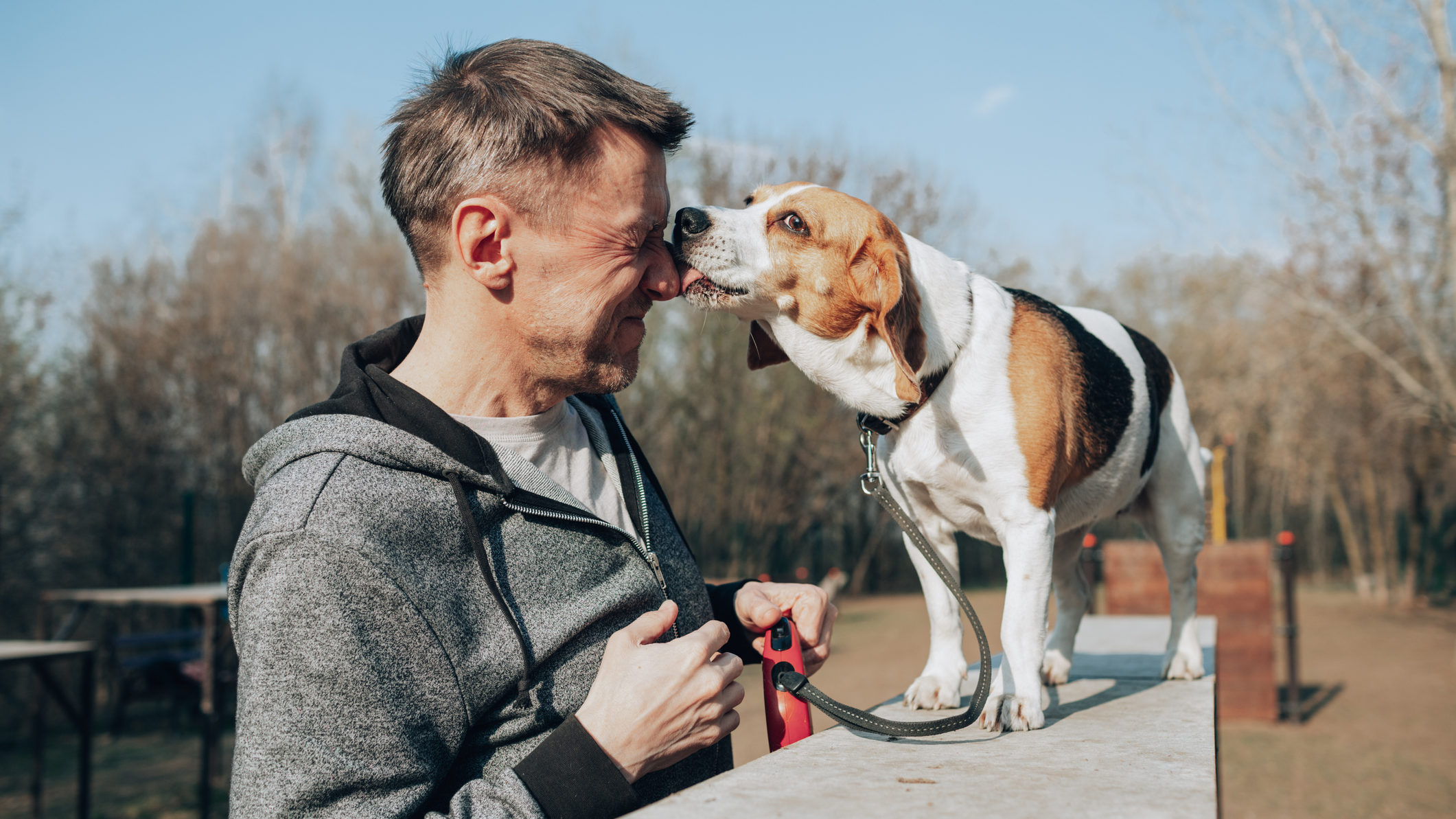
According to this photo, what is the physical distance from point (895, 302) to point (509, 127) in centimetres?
89

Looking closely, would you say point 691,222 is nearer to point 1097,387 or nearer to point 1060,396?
point 1060,396

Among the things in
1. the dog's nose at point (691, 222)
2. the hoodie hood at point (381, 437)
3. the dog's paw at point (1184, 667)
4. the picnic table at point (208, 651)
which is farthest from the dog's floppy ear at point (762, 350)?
the picnic table at point (208, 651)

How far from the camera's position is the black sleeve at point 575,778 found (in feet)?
4.30

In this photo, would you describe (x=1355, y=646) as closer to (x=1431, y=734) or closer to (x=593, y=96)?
(x=1431, y=734)

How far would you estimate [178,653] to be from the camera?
9539 millimetres

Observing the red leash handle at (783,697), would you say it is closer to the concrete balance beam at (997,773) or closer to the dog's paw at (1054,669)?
the concrete balance beam at (997,773)

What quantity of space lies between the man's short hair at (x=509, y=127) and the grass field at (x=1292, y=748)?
6688 mm

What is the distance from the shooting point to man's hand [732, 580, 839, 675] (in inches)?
78.8

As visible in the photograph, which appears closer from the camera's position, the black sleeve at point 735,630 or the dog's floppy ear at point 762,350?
the black sleeve at point 735,630

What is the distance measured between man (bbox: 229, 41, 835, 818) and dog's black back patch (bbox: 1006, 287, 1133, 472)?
0.84 metres

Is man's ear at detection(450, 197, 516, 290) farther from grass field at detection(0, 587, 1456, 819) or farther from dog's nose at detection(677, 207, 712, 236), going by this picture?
grass field at detection(0, 587, 1456, 819)

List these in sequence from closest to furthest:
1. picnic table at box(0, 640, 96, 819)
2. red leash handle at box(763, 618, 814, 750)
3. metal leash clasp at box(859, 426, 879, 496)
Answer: red leash handle at box(763, 618, 814, 750)
metal leash clasp at box(859, 426, 879, 496)
picnic table at box(0, 640, 96, 819)

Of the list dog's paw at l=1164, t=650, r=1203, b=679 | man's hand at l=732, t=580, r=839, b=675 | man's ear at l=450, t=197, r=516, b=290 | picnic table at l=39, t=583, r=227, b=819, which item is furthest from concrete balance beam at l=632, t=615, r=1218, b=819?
picnic table at l=39, t=583, r=227, b=819

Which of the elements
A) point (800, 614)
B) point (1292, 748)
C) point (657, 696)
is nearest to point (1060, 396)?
point (800, 614)
